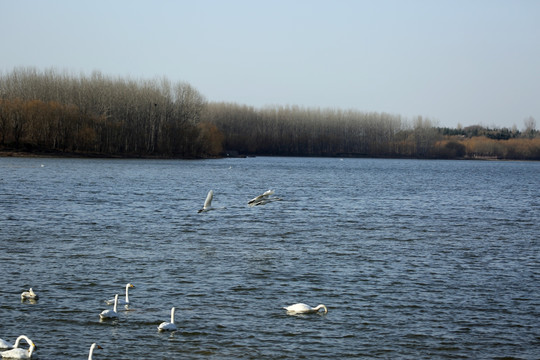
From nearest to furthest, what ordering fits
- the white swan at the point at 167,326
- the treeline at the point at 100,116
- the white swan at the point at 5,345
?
the white swan at the point at 5,345
the white swan at the point at 167,326
the treeline at the point at 100,116

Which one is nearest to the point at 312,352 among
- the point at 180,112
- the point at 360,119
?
the point at 180,112

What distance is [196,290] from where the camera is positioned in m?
14.5

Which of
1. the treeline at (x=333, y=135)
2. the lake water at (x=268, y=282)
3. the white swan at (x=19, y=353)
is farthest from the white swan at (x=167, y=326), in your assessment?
the treeline at (x=333, y=135)

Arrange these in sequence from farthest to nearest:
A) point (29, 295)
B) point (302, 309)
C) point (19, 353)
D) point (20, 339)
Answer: point (29, 295) < point (302, 309) < point (20, 339) < point (19, 353)

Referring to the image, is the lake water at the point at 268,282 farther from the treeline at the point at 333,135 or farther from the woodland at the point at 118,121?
the treeline at the point at 333,135

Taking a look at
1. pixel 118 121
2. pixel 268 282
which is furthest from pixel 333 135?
pixel 268 282

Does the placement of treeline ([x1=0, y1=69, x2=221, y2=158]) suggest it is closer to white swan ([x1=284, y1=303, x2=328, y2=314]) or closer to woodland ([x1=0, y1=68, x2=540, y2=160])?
woodland ([x1=0, y1=68, x2=540, y2=160])

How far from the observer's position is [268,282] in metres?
15.6

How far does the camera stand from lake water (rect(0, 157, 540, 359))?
11.2m

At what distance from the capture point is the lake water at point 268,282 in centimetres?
1119

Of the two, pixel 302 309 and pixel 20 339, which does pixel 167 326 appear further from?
pixel 302 309

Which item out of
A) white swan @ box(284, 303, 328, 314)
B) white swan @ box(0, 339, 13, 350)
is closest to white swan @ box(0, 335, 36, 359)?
white swan @ box(0, 339, 13, 350)

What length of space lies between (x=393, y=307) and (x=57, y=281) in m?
7.51

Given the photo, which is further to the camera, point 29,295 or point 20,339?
point 29,295
